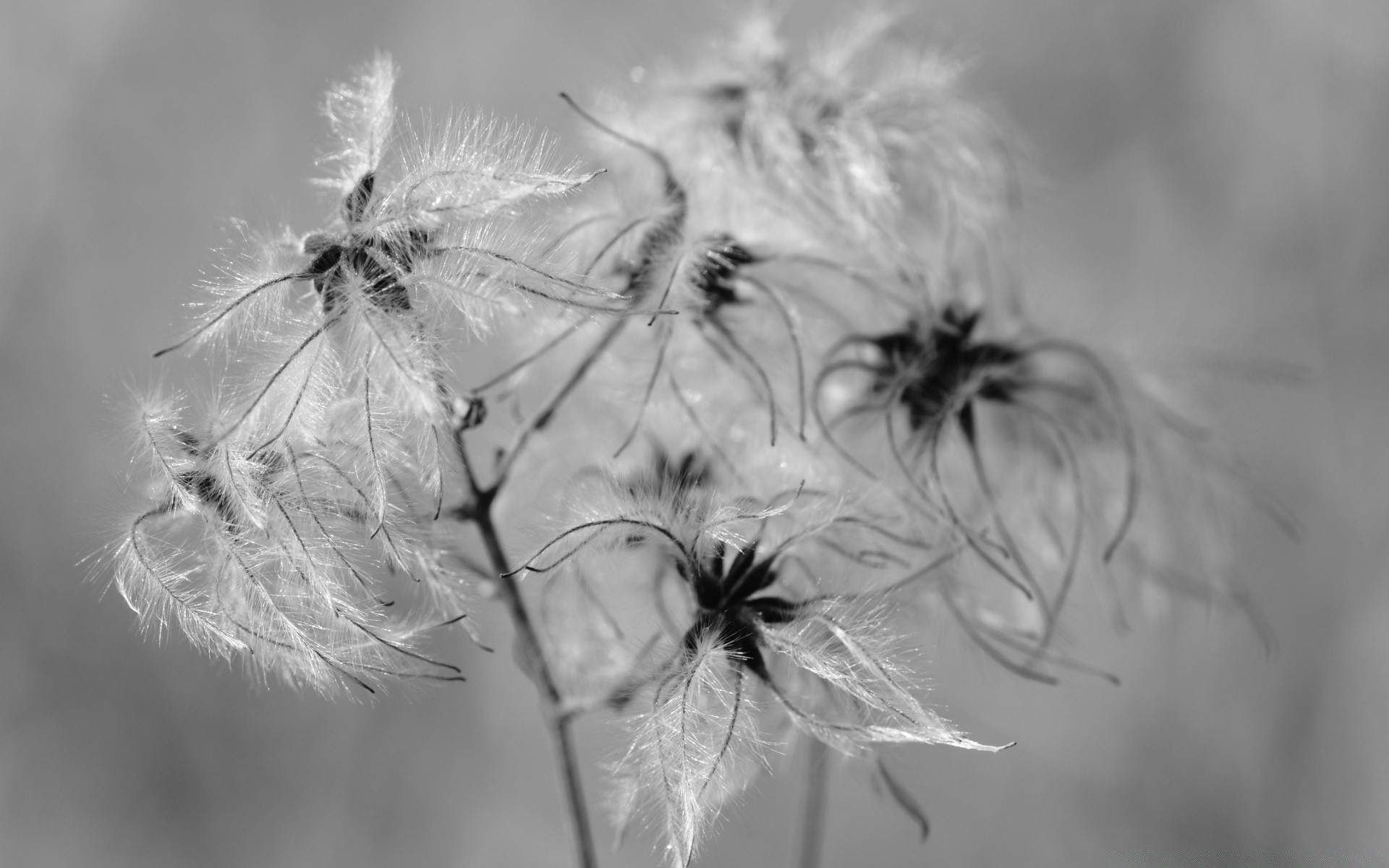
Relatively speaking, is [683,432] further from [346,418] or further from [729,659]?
[346,418]

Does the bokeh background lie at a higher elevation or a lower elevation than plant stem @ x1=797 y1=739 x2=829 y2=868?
higher

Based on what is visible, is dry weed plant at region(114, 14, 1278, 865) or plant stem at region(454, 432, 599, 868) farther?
plant stem at region(454, 432, 599, 868)

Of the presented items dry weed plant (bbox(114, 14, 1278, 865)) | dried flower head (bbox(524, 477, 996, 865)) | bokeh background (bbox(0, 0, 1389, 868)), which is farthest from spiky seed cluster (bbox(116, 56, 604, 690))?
bokeh background (bbox(0, 0, 1389, 868))

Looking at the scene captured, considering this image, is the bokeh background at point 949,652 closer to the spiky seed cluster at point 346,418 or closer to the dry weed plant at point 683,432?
the dry weed plant at point 683,432

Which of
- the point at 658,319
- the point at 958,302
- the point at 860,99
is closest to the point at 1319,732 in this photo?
the point at 958,302

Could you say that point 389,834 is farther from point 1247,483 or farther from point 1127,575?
point 1247,483

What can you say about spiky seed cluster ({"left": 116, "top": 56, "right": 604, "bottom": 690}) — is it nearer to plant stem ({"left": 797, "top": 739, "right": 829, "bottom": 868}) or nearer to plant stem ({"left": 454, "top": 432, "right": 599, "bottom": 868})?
plant stem ({"left": 454, "top": 432, "right": 599, "bottom": 868})

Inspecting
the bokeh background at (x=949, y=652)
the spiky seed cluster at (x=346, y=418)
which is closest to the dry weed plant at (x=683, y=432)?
the spiky seed cluster at (x=346, y=418)

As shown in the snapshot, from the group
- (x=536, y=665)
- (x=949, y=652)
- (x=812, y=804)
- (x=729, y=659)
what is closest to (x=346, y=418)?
(x=536, y=665)

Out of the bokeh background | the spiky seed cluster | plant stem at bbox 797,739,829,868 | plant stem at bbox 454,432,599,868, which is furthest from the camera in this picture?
the bokeh background
